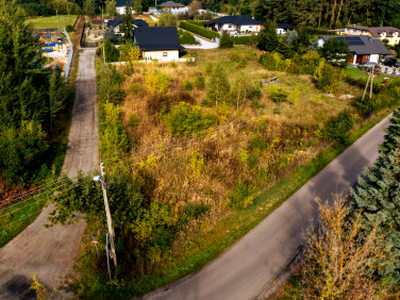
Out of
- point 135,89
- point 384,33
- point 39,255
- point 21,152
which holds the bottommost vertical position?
point 39,255

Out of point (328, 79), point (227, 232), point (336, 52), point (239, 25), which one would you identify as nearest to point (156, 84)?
point (227, 232)

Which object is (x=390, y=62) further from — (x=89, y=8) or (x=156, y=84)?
(x=89, y=8)

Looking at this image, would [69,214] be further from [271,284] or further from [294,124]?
[294,124]

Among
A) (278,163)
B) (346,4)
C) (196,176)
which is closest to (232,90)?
(278,163)

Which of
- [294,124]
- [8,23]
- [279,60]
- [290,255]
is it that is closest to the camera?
[290,255]

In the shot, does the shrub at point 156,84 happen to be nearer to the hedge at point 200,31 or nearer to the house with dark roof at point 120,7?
the hedge at point 200,31

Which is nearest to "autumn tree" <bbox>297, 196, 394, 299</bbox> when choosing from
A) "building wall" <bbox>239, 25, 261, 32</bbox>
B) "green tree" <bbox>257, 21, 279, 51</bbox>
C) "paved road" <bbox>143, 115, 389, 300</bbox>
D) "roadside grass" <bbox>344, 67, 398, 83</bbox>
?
"paved road" <bbox>143, 115, 389, 300</bbox>

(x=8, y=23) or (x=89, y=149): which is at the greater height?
(x=8, y=23)

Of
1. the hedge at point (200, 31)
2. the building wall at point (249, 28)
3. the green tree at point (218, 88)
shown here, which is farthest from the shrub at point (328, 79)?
the building wall at point (249, 28)
